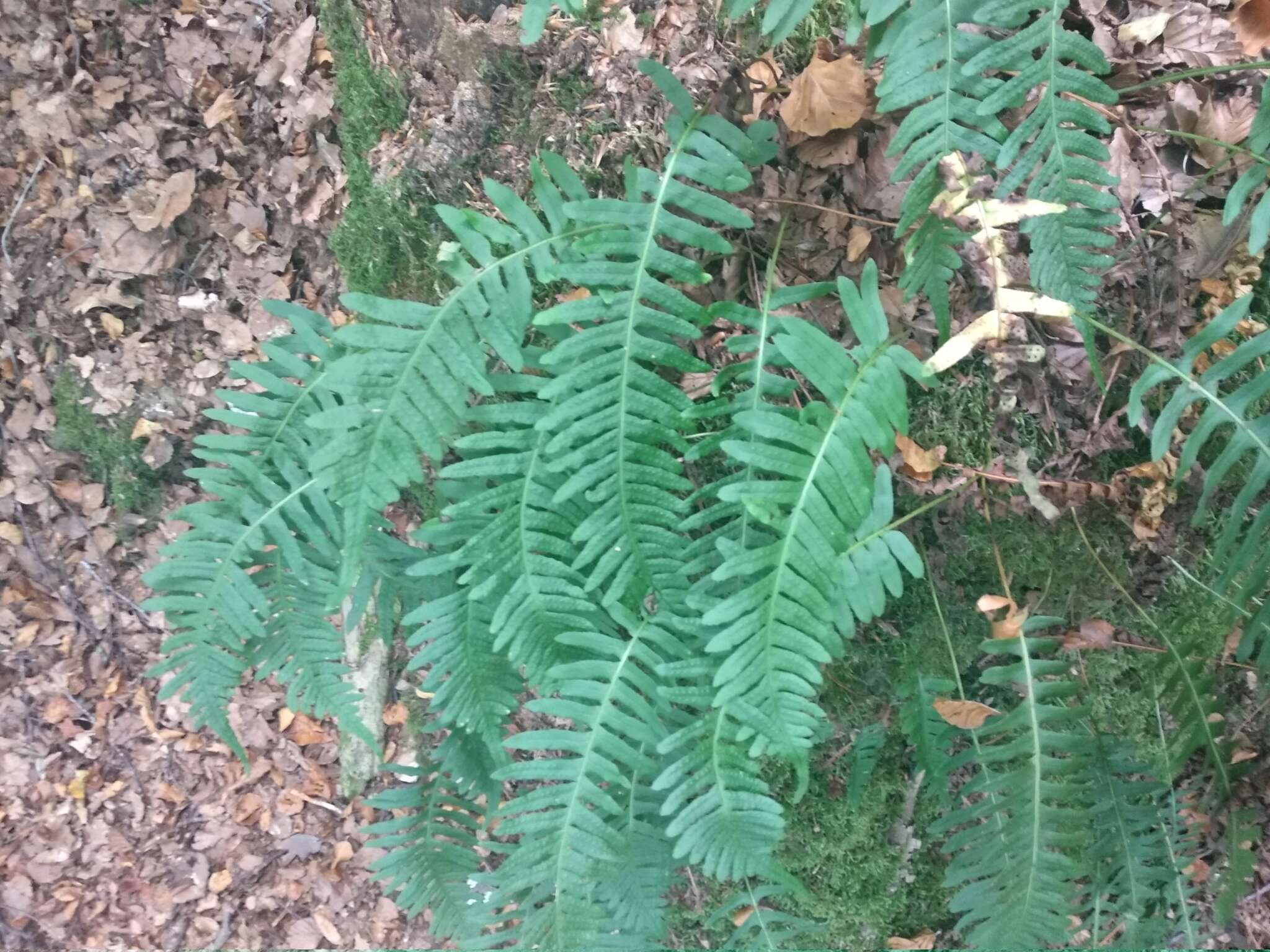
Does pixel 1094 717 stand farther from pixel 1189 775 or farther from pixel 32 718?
pixel 32 718

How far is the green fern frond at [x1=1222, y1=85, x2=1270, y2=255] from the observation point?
53.4 inches

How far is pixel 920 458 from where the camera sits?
5.96 ft

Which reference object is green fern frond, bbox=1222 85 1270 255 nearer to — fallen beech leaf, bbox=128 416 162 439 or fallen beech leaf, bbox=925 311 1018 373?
fallen beech leaf, bbox=925 311 1018 373

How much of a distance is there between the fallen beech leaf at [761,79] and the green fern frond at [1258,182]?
0.89 m

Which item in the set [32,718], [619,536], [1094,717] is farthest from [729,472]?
[32,718]

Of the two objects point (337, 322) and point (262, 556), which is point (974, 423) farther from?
point (337, 322)

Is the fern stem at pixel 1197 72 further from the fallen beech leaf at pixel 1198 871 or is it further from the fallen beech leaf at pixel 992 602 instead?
the fallen beech leaf at pixel 1198 871

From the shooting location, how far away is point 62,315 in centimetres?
256

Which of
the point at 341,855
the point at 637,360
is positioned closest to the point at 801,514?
the point at 637,360

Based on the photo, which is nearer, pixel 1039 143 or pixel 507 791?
pixel 1039 143

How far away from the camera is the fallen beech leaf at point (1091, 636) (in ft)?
5.55

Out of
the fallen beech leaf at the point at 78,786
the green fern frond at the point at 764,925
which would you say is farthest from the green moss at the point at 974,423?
the fallen beech leaf at the point at 78,786

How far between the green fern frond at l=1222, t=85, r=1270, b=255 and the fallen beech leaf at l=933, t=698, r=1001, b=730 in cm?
100

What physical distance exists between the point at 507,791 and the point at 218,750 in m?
1.16
